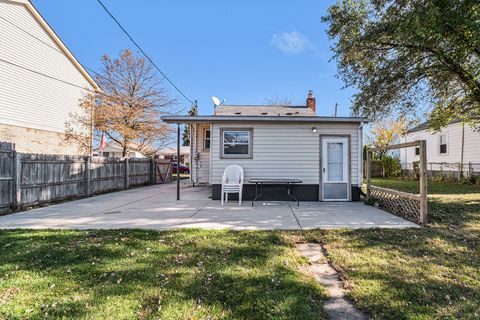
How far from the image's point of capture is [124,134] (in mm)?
16875

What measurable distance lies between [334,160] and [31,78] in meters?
14.6

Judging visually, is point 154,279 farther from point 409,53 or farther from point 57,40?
point 57,40

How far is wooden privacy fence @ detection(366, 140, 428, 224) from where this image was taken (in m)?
5.49

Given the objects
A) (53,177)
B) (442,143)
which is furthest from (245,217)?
(442,143)

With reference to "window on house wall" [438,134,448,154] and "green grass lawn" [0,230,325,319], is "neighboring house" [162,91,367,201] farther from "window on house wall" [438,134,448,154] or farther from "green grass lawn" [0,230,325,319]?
"window on house wall" [438,134,448,154]

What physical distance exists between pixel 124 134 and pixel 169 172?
12.6 ft

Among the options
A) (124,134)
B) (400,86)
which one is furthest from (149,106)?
(400,86)

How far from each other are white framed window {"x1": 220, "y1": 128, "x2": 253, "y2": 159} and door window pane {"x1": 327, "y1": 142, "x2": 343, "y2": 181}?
2.61 m

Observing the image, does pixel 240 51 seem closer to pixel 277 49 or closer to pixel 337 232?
pixel 277 49

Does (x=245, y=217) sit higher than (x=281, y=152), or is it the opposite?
(x=281, y=152)

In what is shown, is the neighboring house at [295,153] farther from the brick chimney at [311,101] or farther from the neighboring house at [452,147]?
the brick chimney at [311,101]

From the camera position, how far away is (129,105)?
1806 cm

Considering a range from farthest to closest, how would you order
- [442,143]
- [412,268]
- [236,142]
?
[442,143], [236,142], [412,268]

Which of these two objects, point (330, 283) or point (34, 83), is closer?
point (330, 283)
